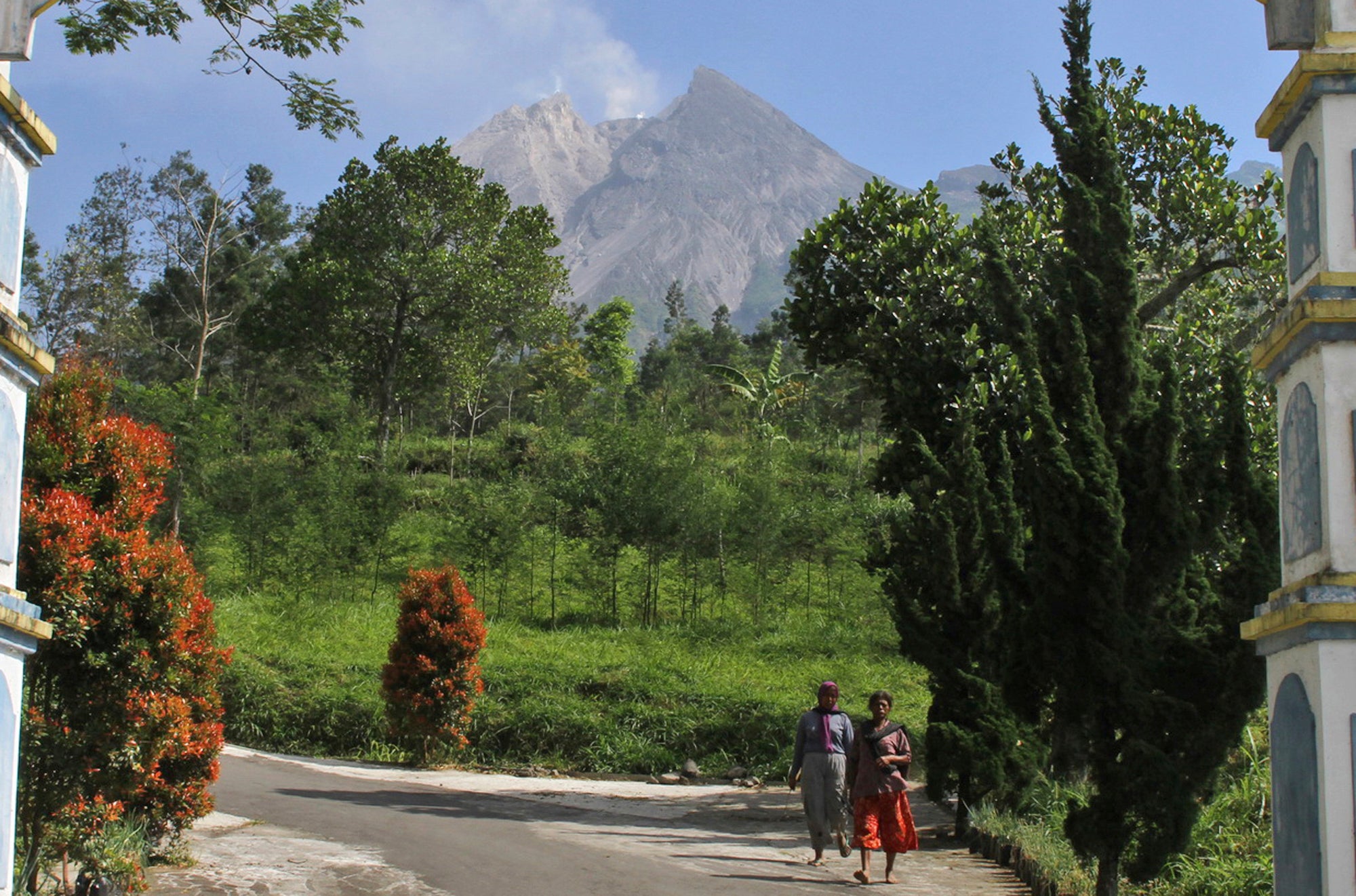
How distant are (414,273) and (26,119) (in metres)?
24.4

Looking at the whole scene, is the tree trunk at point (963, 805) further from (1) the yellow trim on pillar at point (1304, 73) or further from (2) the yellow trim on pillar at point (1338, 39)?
(2) the yellow trim on pillar at point (1338, 39)

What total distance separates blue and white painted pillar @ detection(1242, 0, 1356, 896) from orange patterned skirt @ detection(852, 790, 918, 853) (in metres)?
4.09

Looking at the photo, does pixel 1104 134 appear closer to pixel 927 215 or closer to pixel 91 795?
pixel 927 215

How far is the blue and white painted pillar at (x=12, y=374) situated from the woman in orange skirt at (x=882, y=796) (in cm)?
562

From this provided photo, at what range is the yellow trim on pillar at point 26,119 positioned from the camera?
4.79 metres

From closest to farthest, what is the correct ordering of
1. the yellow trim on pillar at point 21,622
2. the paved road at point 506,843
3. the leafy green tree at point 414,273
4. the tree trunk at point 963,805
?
the yellow trim on pillar at point 21,622 → the paved road at point 506,843 → the tree trunk at point 963,805 → the leafy green tree at point 414,273

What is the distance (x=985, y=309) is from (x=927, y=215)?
138 cm

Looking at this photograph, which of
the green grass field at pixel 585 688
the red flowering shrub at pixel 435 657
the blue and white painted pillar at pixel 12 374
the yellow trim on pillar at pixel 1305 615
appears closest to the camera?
the yellow trim on pillar at pixel 1305 615

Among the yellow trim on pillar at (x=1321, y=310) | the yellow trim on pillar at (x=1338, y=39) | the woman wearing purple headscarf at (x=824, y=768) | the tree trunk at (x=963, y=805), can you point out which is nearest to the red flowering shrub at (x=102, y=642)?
the woman wearing purple headscarf at (x=824, y=768)

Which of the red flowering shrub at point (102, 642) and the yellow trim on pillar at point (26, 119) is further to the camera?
the red flowering shrub at point (102, 642)

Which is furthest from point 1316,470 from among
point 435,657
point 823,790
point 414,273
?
point 414,273

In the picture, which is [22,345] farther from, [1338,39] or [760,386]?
[760,386]

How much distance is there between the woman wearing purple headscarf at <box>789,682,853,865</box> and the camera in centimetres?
957

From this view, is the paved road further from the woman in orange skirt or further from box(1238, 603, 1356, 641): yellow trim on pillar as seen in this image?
box(1238, 603, 1356, 641): yellow trim on pillar
